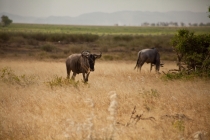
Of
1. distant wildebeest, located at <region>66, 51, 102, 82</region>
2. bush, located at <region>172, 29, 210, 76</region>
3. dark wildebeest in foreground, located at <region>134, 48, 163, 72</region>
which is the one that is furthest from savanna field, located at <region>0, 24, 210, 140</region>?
dark wildebeest in foreground, located at <region>134, 48, 163, 72</region>

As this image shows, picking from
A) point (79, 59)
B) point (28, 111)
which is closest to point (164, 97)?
point (28, 111)

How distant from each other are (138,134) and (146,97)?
3.42 metres

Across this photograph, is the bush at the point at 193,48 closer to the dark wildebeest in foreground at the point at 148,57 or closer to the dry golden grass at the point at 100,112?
the dry golden grass at the point at 100,112

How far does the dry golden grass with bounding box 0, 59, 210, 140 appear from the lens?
6.14 meters

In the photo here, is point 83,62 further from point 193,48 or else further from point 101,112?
point 193,48

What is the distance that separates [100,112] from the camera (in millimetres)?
7898

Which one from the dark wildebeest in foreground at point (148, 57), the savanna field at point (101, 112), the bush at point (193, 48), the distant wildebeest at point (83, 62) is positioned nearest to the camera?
the savanna field at point (101, 112)

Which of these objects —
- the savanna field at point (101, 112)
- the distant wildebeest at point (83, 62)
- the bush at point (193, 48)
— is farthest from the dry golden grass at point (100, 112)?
the bush at point (193, 48)

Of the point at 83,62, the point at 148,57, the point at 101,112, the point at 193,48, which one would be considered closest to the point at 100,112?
the point at 101,112

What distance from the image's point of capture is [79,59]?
13805 mm

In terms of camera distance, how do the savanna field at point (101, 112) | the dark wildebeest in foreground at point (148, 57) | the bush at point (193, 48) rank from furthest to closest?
the dark wildebeest in foreground at point (148, 57) < the bush at point (193, 48) < the savanna field at point (101, 112)

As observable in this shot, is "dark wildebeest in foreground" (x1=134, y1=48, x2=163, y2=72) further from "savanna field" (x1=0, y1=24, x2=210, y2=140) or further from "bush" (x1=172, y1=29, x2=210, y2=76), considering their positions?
"savanna field" (x1=0, y1=24, x2=210, y2=140)

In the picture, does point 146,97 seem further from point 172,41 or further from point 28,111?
point 172,41

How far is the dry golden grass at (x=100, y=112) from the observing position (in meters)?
6.14
